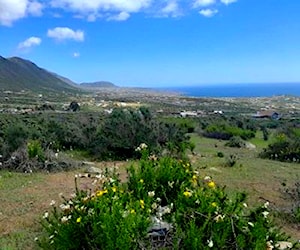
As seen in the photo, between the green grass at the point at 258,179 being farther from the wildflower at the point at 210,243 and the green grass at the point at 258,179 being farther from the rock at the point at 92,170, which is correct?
the wildflower at the point at 210,243

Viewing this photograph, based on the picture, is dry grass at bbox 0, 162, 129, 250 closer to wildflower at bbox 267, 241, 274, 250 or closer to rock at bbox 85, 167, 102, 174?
rock at bbox 85, 167, 102, 174

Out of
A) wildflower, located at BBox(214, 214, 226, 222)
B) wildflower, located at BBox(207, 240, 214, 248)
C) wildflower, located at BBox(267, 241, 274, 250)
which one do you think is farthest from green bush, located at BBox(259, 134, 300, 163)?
wildflower, located at BBox(207, 240, 214, 248)

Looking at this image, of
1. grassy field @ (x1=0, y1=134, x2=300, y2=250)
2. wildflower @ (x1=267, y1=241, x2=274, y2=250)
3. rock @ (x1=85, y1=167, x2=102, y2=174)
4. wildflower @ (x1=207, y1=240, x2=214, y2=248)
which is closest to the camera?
wildflower @ (x1=207, y1=240, x2=214, y2=248)

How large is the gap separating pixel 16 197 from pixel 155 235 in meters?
5.79

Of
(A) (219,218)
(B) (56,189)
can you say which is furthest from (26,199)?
(A) (219,218)

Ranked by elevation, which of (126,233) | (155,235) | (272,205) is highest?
(126,233)

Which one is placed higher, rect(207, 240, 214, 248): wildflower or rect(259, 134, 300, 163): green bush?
rect(207, 240, 214, 248): wildflower

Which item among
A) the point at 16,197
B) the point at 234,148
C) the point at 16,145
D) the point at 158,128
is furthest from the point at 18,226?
the point at 234,148

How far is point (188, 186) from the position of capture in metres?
6.68

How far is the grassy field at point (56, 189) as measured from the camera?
7.88 m

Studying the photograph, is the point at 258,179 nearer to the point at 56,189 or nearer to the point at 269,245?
the point at 56,189

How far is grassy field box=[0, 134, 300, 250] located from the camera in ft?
25.8

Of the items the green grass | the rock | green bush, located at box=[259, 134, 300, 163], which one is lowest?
green bush, located at box=[259, 134, 300, 163]

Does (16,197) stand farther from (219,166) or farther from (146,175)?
(219,166)
